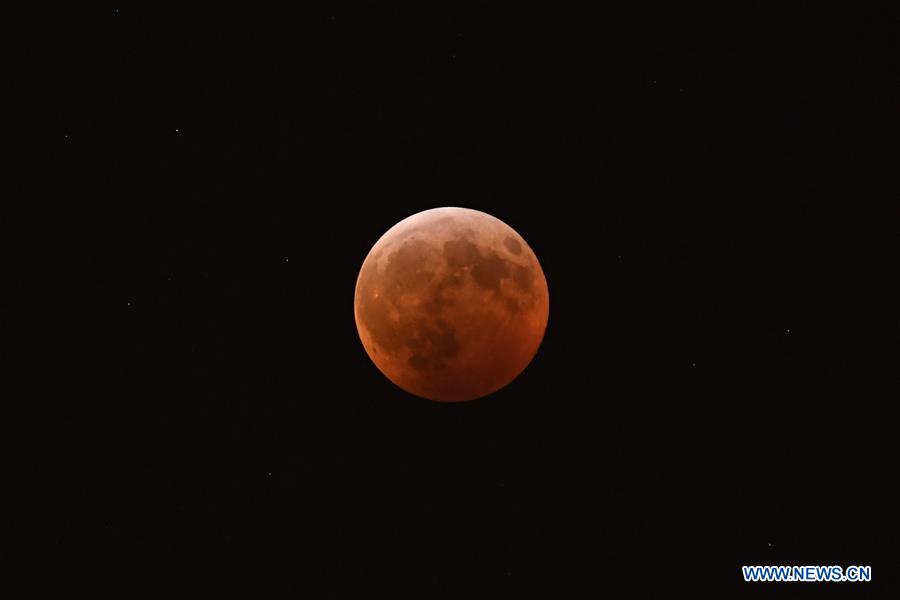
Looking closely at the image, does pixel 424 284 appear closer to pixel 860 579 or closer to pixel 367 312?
pixel 367 312

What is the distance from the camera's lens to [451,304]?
517cm

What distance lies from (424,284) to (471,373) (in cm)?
90

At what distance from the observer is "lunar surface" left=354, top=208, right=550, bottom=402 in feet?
17.1

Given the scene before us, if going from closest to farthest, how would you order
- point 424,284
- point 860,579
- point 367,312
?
point 860,579 < point 424,284 < point 367,312

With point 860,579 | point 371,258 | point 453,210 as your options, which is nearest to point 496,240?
point 453,210

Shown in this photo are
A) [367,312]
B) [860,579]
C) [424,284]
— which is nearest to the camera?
[860,579]

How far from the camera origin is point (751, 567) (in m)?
4.86

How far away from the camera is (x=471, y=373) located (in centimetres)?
540

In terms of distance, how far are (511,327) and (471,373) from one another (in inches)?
21.3

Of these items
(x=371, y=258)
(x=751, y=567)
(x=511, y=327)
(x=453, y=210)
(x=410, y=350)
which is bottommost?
(x=751, y=567)

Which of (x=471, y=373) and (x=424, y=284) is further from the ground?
(x=424, y=284)

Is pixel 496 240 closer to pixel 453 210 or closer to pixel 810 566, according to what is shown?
pixel 453 210

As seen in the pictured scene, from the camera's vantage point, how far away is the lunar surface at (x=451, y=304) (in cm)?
521

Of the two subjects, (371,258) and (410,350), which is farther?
(371,258)
